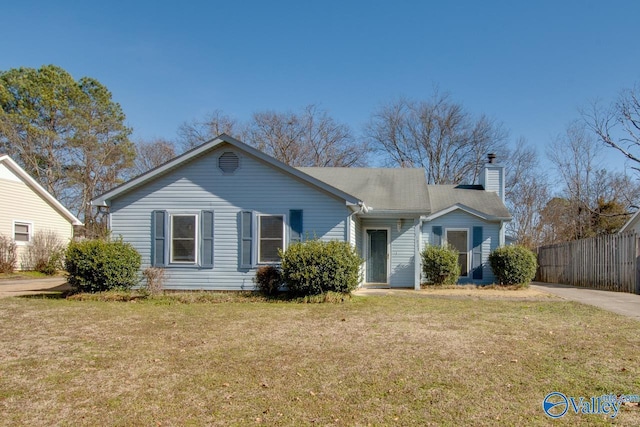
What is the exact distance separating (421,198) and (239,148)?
6371mm

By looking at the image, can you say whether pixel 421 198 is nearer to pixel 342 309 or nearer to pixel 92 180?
pixel 342 309

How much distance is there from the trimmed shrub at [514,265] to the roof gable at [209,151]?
610cm

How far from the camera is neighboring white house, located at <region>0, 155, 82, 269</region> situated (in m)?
20.7

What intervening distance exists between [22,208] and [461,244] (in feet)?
66.3

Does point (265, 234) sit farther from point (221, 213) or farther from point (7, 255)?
point (7, 255)

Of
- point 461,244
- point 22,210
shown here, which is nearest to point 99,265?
point 461,244

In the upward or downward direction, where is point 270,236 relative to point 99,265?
upward

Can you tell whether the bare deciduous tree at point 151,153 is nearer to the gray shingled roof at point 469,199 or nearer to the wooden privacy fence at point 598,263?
the gray shingled roof at point 469,199

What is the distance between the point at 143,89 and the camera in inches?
859

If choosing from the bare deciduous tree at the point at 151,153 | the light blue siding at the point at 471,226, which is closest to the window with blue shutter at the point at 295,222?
the light blue siding at the point at 471,226

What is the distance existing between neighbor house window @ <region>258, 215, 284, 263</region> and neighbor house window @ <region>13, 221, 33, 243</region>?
15362 millimetres

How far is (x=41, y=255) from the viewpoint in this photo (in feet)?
70.9

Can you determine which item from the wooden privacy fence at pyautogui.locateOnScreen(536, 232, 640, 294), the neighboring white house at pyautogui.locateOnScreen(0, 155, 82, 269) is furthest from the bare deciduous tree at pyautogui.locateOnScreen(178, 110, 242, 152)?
the wooden privacy fence at pyautogui.locateOnScreen(536, 232, 640, 294)

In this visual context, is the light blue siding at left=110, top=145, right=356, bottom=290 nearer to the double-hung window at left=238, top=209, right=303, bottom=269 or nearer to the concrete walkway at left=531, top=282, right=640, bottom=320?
the double-hung window at left=238, top=209, right=303, bottom=269
